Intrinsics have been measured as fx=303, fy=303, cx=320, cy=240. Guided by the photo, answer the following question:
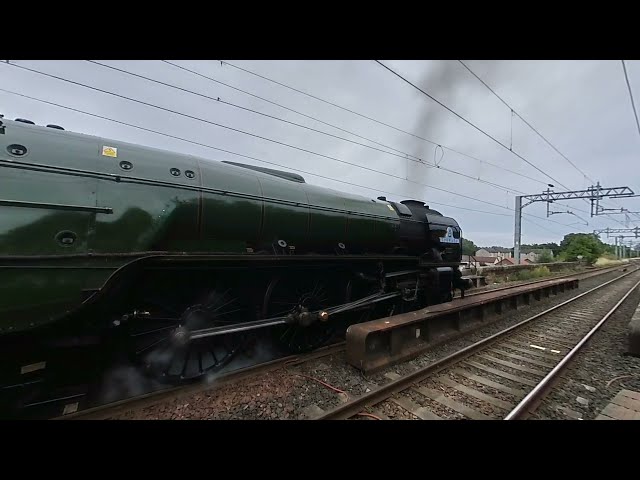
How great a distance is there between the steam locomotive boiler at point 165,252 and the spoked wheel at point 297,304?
0.02m

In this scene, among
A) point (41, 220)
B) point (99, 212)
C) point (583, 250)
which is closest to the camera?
point (41, 220)

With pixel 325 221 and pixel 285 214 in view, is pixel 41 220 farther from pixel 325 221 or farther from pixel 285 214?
pixel 325 221

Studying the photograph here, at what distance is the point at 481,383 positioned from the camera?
4.53 m

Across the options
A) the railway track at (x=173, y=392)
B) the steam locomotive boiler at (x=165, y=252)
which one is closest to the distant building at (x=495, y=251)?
the steam locomotive boiler at (x=165, y=252)

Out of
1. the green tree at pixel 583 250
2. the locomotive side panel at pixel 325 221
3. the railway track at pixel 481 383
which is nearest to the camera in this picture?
the railway track at pixel 481 383

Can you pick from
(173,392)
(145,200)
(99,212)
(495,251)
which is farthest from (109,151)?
(495,251)

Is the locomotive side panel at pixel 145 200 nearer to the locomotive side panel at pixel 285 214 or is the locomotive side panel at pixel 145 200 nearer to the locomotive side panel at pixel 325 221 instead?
the locomotive side panel at pixel 285 214

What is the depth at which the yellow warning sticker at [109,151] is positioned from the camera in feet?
10.8

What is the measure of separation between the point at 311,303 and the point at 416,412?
7.63 feet

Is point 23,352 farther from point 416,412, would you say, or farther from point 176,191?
point 416,412

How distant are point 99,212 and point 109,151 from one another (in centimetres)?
76

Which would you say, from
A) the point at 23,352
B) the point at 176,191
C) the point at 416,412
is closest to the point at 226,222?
the point at 176,191

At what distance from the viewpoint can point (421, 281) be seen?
7691 mm

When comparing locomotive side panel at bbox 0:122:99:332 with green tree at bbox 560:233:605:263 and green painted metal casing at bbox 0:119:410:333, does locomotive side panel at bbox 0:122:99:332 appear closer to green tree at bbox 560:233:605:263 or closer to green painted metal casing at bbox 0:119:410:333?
green painted metal casing at bbox 0:119:410:333
